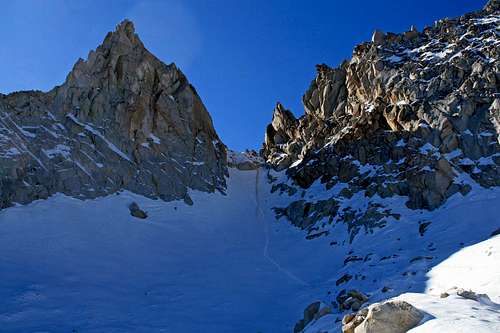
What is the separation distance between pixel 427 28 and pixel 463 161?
25.0m

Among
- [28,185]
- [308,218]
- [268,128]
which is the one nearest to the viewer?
[28,185]

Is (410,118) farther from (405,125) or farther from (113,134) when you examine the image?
(113,134)

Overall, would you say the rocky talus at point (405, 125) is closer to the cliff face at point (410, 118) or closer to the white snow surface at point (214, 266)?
the cliff face at point (410, 118)

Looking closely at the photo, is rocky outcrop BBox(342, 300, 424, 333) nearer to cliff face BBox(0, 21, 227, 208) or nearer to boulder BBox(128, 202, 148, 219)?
boulder BBox(128, 202, 148, 219)

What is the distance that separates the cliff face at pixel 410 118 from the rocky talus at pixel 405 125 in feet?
0.28

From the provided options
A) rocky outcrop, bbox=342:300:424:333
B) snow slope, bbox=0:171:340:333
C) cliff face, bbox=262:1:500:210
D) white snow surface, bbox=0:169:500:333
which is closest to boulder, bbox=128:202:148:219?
snow slope, bbox=0:171:340:333

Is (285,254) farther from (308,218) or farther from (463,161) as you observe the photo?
(463,161)

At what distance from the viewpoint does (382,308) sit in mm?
11531

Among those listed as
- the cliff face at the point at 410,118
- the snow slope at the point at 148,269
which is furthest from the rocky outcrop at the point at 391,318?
the cliff face at the point at 410,118

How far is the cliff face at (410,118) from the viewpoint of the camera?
36.7 metres

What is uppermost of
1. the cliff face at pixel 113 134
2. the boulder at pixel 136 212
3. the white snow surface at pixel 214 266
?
the cliff face at pixel 113 134


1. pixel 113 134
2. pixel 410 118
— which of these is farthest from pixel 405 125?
pixel 113 134

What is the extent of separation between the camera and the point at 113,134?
4684 cm

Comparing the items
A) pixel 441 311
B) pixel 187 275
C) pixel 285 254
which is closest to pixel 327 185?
pixel 285 254
